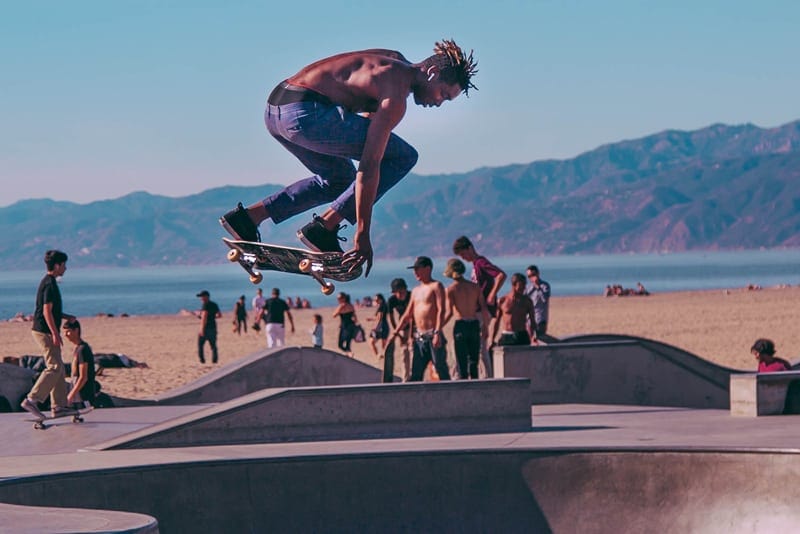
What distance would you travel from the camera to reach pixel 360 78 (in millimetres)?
6914

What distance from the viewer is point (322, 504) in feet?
32.7

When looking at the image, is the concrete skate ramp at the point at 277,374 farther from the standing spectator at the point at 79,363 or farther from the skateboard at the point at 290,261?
the skateboard at the point at 290,261

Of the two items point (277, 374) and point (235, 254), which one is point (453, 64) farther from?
point (277, 374)

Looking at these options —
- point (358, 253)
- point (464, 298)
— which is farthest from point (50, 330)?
point (358, 253)

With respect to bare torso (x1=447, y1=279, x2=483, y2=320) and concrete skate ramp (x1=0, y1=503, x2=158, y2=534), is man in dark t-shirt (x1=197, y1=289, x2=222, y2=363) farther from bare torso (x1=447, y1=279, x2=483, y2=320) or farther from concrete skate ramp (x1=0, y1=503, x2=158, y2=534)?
concrete skate ramp (x1=0, y1=503, x2=158, y2=534)

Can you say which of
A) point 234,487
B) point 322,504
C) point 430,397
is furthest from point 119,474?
point 430,397

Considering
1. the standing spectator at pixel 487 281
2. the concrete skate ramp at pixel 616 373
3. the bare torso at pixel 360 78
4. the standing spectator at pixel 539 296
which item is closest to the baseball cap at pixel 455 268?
the standing spectator at pixel 487 281

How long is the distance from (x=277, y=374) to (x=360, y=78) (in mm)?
10455

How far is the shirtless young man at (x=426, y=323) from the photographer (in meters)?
13.6

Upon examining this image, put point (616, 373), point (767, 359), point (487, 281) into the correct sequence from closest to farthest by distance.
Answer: point (487, 281)
point (767, 359)
point (616, 373)

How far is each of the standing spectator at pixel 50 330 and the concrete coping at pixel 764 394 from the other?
698 centimetres

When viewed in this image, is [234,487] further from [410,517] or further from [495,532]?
[495,532]

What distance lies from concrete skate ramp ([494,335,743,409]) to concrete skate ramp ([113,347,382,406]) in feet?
8.27

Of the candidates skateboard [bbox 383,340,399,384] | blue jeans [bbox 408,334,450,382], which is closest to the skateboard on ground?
skateboard [bbox 383,340,399,384]
